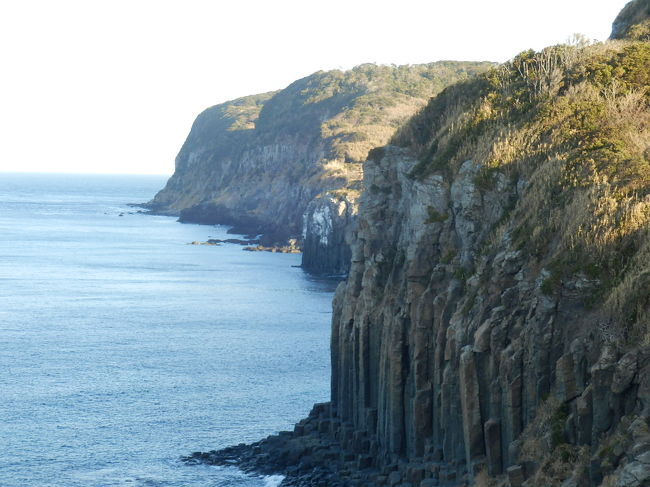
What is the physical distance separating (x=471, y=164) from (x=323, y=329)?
142 ft

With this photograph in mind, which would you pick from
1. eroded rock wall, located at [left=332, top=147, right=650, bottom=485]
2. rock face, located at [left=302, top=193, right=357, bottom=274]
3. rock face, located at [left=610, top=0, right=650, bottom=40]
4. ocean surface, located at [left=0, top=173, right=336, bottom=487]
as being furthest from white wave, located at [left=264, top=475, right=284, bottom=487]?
Answer: rock face, located at [left=302, top=193, right=357, bottom=274]

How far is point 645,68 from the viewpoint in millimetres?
47344

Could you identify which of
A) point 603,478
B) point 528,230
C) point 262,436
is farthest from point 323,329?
point 603,478

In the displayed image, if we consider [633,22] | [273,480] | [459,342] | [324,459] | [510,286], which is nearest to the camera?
[510,286]

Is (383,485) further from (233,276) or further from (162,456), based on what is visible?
(233,276)

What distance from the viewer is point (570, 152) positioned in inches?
1622

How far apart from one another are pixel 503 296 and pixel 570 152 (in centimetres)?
820

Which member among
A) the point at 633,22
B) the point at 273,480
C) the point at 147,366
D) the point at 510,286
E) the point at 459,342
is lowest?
the point at 273,480

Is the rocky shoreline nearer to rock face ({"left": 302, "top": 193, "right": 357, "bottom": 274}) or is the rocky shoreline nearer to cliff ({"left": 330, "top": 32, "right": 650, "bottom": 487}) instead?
cliff ({"left": 330, "top": 32, "right": 650, "bottom": 487})

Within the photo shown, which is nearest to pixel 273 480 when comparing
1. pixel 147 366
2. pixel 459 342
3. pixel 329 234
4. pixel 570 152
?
pixel 459 342

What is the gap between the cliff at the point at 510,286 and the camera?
30.5 m

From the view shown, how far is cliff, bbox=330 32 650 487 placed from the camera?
30.5 metres

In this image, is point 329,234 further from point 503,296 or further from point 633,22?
point 503,296

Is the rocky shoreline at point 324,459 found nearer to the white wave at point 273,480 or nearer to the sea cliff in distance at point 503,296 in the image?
the sea cliff in distance at point 503,296
